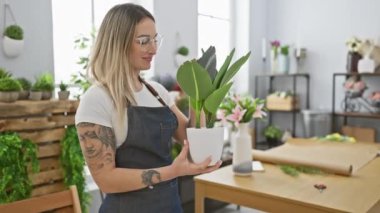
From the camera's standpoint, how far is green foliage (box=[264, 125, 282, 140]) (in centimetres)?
462

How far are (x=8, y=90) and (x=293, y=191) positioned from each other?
1.65 m

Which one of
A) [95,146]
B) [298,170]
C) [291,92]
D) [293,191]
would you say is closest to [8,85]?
[95,146]

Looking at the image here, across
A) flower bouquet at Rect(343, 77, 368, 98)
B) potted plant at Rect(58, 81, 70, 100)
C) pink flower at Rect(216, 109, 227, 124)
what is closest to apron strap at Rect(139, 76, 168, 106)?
pink flower at Rect(216, 109, 227, 124)

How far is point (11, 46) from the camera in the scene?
232 cm

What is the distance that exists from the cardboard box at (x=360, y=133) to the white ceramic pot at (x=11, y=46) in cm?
366

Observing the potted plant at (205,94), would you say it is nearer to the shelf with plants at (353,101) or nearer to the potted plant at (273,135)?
the shelf with plants at (353,101)

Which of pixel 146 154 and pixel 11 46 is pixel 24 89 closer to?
pixel 11 46

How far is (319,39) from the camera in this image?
4484 mm

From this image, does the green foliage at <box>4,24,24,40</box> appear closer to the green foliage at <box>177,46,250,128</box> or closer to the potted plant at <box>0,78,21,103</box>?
the potted plant at <box>0,78,21,103</box>

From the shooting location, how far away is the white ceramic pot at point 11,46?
2.31 m

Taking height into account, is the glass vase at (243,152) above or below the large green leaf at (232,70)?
below

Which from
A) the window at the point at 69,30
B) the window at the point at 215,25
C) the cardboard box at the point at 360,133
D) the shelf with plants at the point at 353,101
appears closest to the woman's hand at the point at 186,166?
the window at the point at 69,30

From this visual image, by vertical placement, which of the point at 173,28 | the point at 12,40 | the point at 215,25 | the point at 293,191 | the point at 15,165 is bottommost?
the point at 293,191

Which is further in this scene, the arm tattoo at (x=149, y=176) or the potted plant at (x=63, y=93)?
the potted plant at (x=63, y=93)
